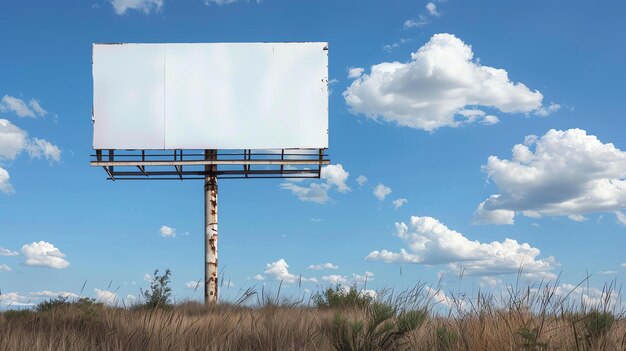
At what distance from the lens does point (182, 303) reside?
17.5 metres

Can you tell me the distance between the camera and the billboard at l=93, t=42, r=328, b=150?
63.6 feet

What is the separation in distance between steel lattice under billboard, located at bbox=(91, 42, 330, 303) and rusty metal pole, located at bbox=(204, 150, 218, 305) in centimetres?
6

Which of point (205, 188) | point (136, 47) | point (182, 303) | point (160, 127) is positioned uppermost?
point (136, 47)

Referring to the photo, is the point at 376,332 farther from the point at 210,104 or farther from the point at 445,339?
the point at 210,104

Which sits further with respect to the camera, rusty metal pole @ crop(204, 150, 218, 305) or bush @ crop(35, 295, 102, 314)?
rusty metal pole @ crop(204, 150, 218, 305)

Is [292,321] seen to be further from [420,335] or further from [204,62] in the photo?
[204,62]

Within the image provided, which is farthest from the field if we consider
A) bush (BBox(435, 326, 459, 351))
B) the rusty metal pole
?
the rusty metal pole

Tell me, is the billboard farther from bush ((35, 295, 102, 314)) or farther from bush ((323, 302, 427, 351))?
bush ((323, 302, 427, 351))

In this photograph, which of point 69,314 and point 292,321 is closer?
point 292,321

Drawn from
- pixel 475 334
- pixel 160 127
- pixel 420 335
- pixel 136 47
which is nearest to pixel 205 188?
pixel 160 127

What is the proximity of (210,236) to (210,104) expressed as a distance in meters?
4.05

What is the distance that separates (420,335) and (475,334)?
4.45ft

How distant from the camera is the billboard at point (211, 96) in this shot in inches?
763

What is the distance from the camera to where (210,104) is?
19.7 m
